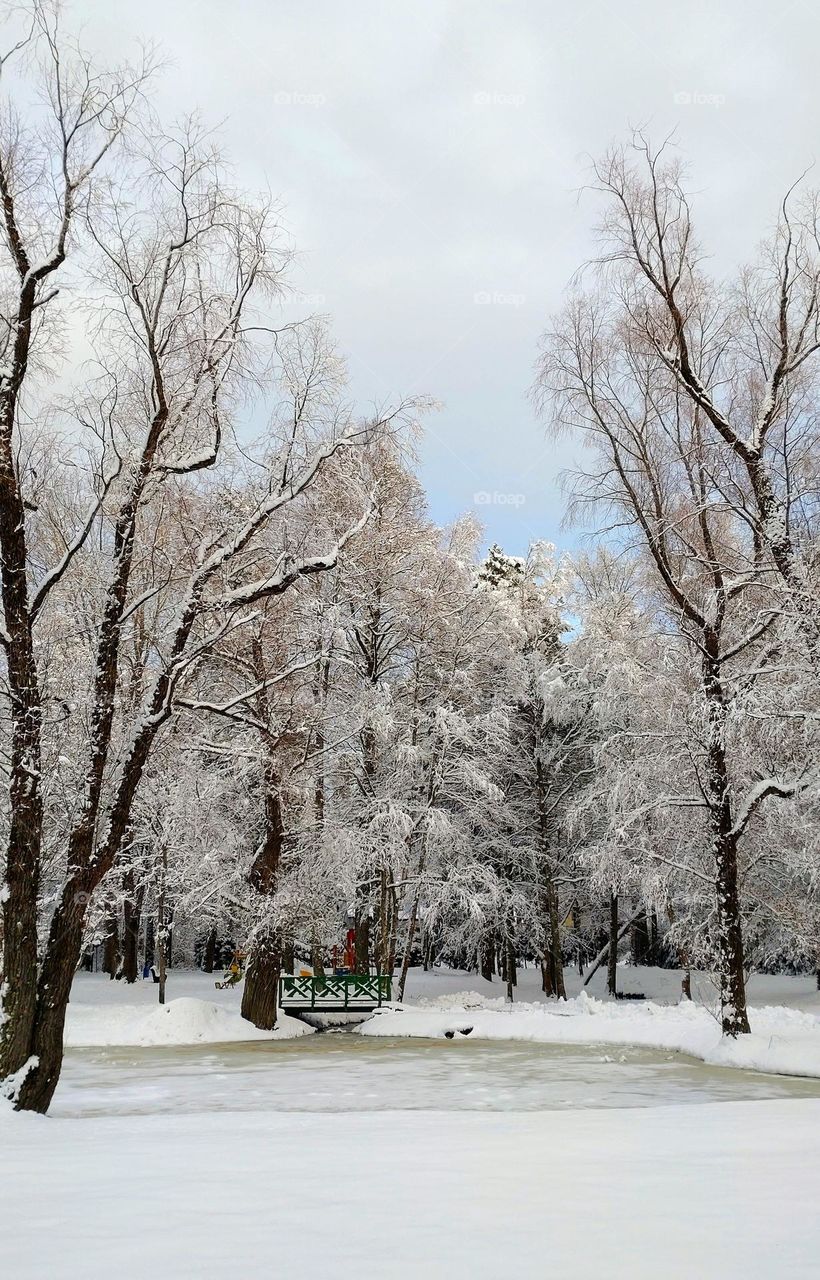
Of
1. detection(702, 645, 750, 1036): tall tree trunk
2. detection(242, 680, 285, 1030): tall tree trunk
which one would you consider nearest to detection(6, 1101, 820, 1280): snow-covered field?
detection(702, 645, 750, 1036): tall tree trunk

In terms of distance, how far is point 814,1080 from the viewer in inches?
573

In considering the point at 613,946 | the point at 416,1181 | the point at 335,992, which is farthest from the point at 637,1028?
the point at 416,1181

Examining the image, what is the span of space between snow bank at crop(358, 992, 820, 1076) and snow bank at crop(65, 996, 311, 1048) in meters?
2.74

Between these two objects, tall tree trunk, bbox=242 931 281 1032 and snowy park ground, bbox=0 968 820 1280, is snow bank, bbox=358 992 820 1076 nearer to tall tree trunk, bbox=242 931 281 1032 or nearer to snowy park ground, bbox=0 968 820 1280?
snowy park ground, bbox=0 968 820 1280

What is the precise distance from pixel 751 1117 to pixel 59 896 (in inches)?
262

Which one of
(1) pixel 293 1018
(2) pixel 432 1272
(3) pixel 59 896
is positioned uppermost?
(3) pixel 59 896

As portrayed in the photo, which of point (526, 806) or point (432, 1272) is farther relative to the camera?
point (526, 806)

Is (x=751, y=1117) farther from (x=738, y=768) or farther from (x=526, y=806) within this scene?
(x=526, y=806)

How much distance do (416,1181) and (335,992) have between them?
1911 centimetres

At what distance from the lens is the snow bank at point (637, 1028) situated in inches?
626

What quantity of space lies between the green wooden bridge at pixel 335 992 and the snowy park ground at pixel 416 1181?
357 inches

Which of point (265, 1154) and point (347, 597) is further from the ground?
point (347, 597)

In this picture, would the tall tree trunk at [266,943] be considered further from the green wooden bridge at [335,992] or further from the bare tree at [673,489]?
the bare tree at [673,489]

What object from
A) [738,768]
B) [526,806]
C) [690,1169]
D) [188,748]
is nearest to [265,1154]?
[690,1169]
